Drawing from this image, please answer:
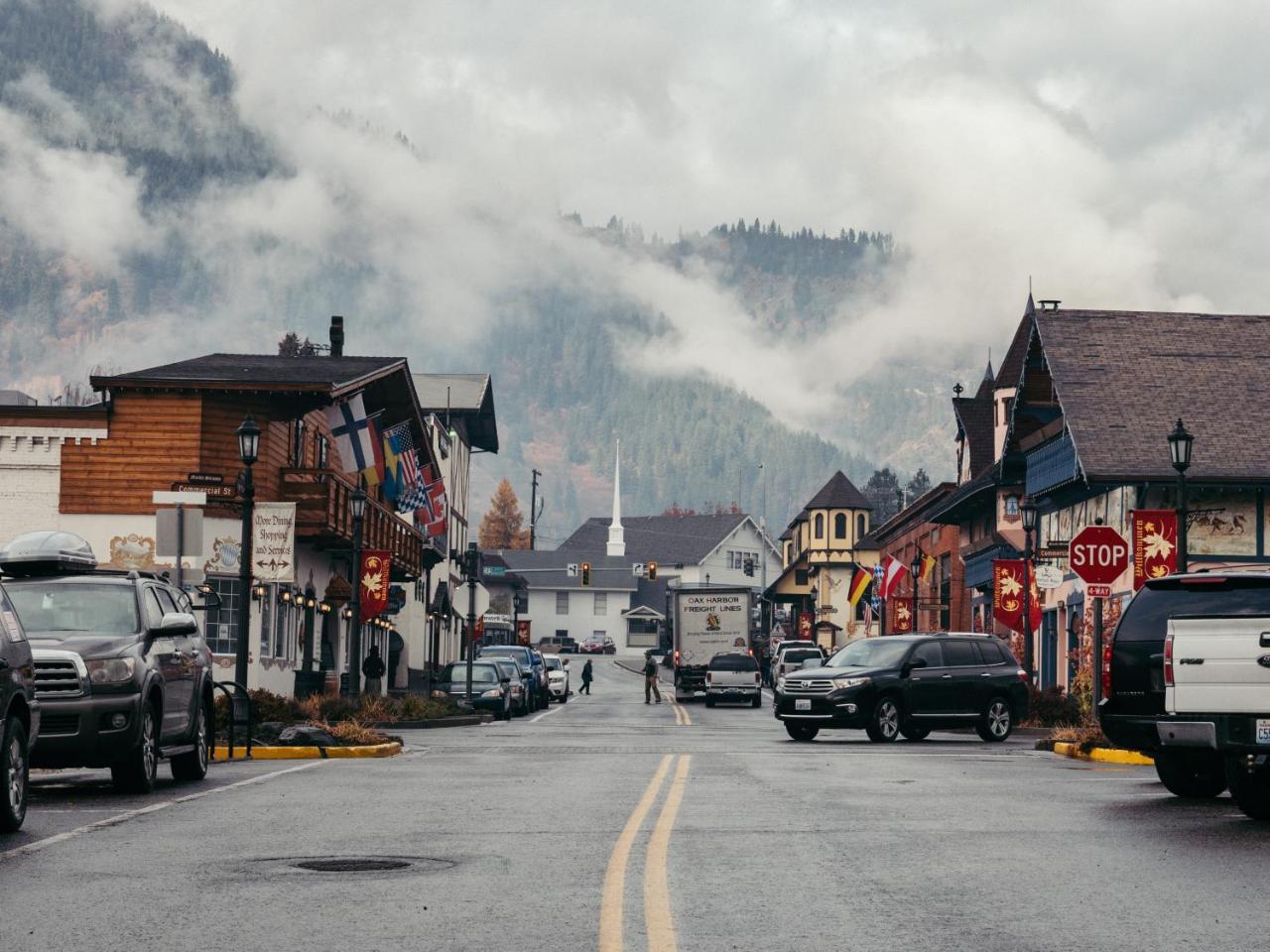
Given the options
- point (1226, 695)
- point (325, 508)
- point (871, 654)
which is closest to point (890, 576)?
point (325, 508)

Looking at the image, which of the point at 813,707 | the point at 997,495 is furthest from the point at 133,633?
the point at 997,495

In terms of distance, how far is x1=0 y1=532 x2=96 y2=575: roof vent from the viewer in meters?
17.0

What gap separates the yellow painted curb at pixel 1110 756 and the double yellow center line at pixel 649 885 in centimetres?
964

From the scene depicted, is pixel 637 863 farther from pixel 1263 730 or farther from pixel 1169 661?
pixel 1169 661

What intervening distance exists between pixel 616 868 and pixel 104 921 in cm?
304

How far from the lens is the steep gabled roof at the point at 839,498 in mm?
120562

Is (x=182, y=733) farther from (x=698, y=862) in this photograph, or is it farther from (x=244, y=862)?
(x=698, y=862)

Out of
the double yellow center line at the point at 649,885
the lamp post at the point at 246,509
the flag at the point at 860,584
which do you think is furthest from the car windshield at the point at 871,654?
the flag at the point at 860,584

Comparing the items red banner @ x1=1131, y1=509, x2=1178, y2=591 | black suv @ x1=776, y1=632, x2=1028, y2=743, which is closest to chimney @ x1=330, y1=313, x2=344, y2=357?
black suv @ x1=776, y1=632, x2=1028, y2=743

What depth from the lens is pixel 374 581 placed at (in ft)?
129

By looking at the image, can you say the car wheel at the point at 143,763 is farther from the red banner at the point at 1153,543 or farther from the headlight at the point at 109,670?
the red banner at the point at 1153,543

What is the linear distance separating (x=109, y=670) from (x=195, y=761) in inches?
108

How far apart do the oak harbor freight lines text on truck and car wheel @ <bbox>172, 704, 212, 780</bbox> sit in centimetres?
4360

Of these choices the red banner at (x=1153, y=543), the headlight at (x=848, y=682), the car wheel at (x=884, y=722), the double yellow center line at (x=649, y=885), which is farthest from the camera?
the car wheel at (x=884, y=722)
